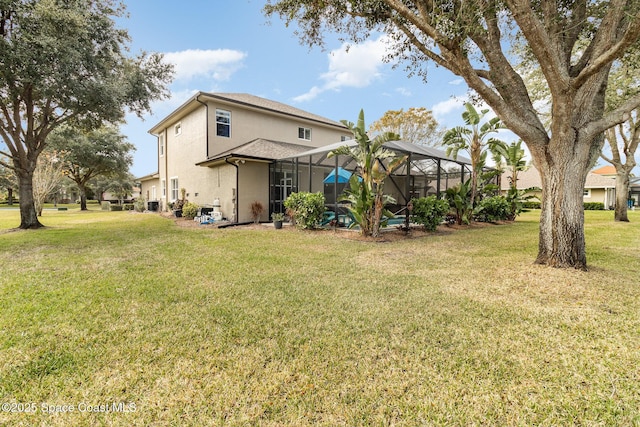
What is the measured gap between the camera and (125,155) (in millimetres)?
30828

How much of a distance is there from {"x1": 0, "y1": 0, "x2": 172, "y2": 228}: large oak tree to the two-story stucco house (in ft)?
10.3

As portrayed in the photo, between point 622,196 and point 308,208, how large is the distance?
19169 millimetres

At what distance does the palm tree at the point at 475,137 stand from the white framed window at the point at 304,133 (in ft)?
33.4

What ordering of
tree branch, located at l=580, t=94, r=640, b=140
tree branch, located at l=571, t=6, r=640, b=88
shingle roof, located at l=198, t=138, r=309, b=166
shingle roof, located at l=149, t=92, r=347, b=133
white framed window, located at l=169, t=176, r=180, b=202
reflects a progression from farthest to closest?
white framed window, located at l=169, t=176, r=180, b=202 < shingle roof, located at l=149, t=92, r=347, b=133 < shingle roof, located at l=198, t=138, r=309, b=166 < tree branch, located at l=580, t=94, r=640, b=140 < tree branch, located at l=571, t=6, r=640, b=88

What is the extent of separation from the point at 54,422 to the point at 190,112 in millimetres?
17444

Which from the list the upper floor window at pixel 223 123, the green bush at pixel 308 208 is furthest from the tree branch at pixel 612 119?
the upper floor window at pixel 223 123

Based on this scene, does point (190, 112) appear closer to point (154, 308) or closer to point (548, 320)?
point (154, 308)

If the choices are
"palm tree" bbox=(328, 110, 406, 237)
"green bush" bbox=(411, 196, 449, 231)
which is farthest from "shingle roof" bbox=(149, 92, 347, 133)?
"green bush" bbox=(411, 196, 449, 231)

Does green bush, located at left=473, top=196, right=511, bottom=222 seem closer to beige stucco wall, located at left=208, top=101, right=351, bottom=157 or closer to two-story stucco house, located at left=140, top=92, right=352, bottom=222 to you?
two-story stucco house, located at left=140, top=92, right=352, bottom=222

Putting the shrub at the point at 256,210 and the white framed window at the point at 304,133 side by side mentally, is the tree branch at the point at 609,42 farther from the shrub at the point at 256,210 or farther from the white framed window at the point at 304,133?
the white framed window at the point at 304,133

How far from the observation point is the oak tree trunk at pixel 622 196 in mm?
15445

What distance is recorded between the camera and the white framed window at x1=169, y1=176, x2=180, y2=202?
62.8 ft

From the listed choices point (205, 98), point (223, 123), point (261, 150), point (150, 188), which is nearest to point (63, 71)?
point (205, 98)

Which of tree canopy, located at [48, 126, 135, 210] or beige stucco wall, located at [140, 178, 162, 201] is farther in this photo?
tree canopy, located at [48, 126, 135, 210]
